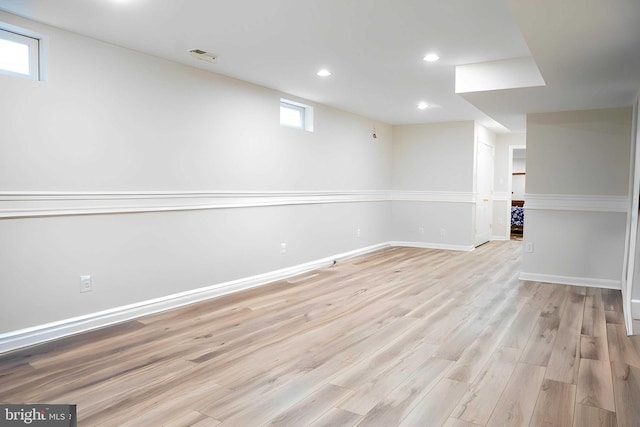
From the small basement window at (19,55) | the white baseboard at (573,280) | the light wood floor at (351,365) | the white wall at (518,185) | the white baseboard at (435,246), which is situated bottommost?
the light wood floor at (351,365)

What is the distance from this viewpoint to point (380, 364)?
261 centimetres

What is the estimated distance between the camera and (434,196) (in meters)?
7.52

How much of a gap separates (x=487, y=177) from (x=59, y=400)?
7863 mm

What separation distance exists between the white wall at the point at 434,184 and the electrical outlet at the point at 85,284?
569 centimetres

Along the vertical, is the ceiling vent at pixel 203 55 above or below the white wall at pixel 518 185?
above

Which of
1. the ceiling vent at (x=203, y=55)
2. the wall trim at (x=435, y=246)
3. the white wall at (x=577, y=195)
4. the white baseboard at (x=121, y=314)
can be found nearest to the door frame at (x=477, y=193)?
the wall trim at (x=435, y=246)

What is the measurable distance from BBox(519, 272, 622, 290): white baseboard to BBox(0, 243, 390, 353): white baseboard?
9.58 feet

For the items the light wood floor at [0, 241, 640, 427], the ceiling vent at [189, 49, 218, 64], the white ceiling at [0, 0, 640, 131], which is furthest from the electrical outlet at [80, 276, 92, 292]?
the ceiling vent at [189, 49, 218, 64]

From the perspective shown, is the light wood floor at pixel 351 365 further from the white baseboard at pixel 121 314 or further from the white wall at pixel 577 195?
the white wall at pixel 577 195

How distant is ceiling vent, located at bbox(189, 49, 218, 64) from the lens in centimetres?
351

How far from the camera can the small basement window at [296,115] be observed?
5.29 meters

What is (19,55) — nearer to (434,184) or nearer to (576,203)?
(576,203)

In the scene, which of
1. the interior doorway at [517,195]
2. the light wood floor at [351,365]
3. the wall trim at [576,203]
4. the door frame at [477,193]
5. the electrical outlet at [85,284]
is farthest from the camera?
the interior doorway at [517,195]

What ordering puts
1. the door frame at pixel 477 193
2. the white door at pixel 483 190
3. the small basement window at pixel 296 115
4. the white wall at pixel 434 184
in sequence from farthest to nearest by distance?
the white door at pixel 483 190 < the door frame at pixel 477 193 < the white wall at pixel 434 184 < the small basement window at pixel 296 115
